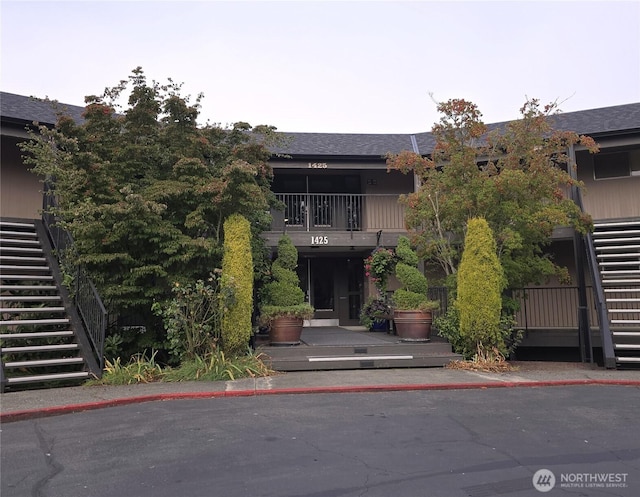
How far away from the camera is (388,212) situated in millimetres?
17000

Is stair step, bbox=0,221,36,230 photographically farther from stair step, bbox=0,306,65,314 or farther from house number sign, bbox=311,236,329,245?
house number sign, bbox=311,236,329,245

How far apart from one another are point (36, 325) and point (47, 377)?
148 cm

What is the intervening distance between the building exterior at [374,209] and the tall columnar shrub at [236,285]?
3.10m

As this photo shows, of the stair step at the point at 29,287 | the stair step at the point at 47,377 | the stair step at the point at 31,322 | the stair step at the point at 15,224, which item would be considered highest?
the stair step at the point at 15,224

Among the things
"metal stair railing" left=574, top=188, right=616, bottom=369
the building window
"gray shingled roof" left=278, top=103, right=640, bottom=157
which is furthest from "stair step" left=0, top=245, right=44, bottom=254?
the building window

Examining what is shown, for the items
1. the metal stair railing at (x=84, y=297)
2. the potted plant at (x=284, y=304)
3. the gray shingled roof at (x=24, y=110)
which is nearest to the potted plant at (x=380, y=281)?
the potted plant at (x=284, y=304)

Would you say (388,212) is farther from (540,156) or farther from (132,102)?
(132,102)

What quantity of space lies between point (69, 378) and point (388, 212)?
11.3 m

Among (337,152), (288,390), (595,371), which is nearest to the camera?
(288,390)

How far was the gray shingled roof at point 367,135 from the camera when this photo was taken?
1298cm

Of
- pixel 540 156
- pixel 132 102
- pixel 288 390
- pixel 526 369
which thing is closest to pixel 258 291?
pixel 288 390

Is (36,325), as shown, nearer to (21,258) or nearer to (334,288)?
(21,258)

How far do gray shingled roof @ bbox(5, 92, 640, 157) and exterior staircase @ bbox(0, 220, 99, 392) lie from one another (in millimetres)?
3373

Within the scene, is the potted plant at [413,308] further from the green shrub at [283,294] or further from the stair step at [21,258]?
the stair step at [21,258]
